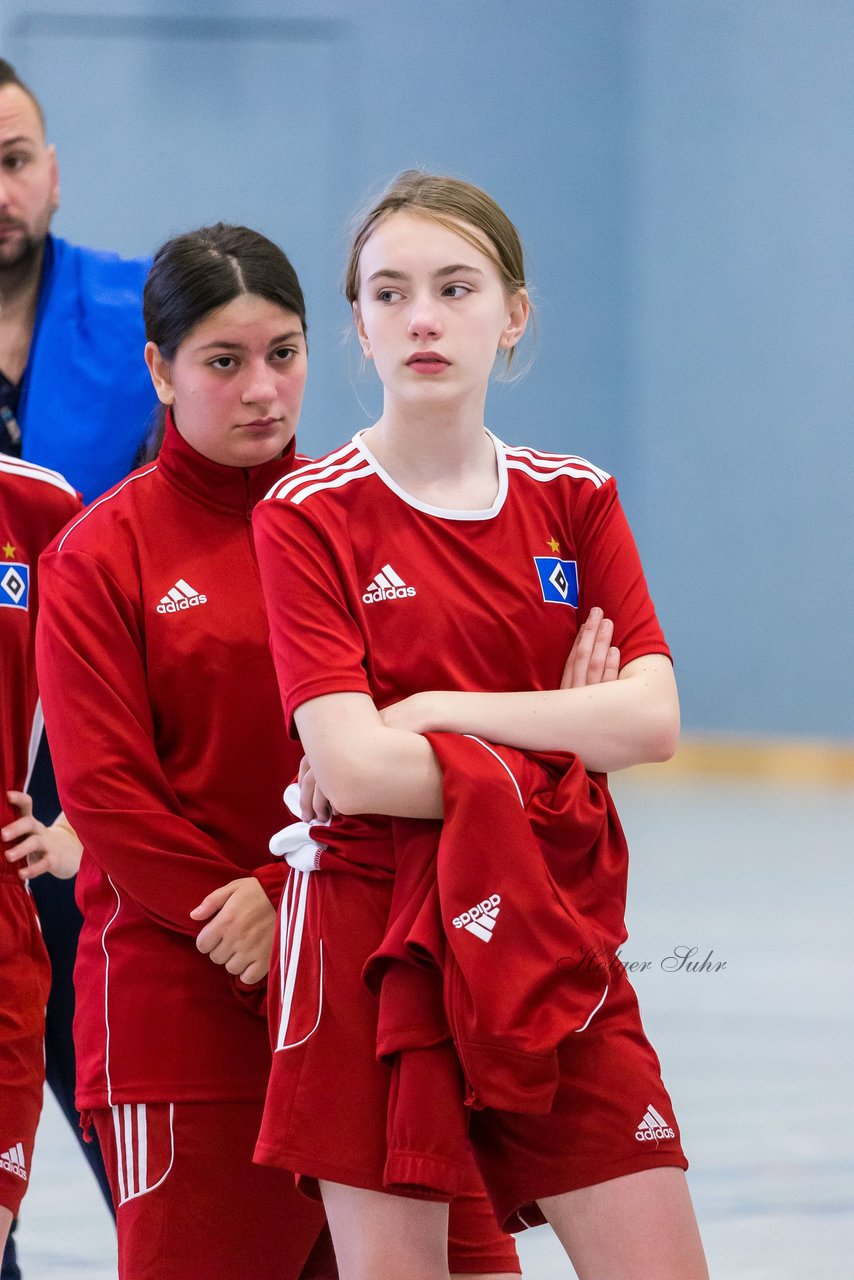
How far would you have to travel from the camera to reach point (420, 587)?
6.31 ft

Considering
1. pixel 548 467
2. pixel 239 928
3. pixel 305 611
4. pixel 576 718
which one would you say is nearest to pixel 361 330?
pixel 548 467

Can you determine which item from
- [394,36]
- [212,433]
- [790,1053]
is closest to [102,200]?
[394,36]

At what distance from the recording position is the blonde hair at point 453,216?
1979 mm

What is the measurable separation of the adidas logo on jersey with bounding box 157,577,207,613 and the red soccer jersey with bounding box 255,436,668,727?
0.74ft

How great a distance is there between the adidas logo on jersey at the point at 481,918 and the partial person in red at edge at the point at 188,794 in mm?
375

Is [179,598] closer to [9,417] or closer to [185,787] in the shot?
[185,787]

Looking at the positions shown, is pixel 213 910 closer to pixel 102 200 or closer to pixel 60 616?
pixel 60 616

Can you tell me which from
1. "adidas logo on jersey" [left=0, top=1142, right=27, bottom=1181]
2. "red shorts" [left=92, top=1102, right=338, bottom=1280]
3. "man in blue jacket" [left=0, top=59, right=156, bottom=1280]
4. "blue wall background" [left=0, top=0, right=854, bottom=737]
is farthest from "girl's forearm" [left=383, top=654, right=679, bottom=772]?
"blue wall background" [left=0, top=0, right=854, bottom=737]

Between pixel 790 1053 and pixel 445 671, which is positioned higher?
pixel 445 671

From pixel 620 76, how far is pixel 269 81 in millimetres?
2216

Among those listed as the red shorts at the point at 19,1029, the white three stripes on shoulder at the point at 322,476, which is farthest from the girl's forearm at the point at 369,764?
the red shorts at the point at 19,1029

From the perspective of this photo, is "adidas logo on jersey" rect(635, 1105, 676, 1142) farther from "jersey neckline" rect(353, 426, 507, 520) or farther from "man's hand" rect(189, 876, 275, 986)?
"jersey neckline" rect(353, 426, 507, 520)

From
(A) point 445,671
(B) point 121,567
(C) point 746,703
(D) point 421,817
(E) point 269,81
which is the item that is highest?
(E) point 269,81

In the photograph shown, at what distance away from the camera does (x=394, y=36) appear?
10.8m
